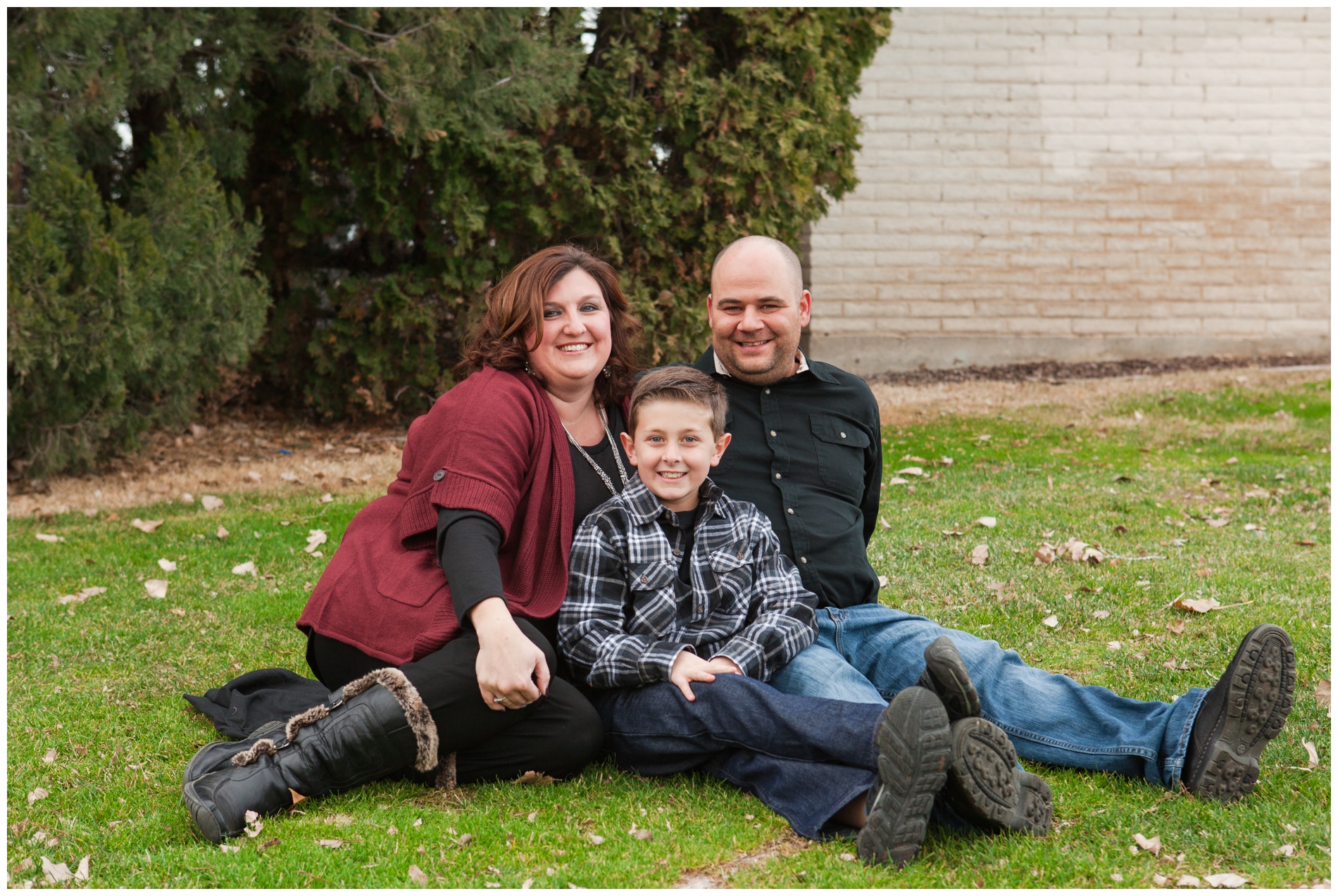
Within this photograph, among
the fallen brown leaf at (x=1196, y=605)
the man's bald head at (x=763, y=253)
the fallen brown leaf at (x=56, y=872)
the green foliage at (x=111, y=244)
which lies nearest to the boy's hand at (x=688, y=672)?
the man's bald head at (x=763, y=253)

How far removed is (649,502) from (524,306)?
67 centimetres

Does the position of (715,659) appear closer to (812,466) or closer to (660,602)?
(660,602)

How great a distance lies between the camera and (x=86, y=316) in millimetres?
6434

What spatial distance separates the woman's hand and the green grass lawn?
34 centimetres

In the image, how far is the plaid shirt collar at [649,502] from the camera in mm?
2977

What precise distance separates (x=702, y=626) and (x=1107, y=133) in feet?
35.0

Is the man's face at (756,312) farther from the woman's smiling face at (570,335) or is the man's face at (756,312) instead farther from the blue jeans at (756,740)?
the blue jeans at (756,740)

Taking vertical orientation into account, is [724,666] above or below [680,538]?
below

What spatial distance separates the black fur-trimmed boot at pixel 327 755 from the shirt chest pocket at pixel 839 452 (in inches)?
58.3

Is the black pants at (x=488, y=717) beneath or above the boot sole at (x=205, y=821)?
above

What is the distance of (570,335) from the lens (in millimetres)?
3129

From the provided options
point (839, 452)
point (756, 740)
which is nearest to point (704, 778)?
point (756, 740)

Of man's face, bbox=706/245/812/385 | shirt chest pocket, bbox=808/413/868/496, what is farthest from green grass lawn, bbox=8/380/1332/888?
man's face, bbox=706/245/812/385

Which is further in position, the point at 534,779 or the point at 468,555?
the point at 534,779
